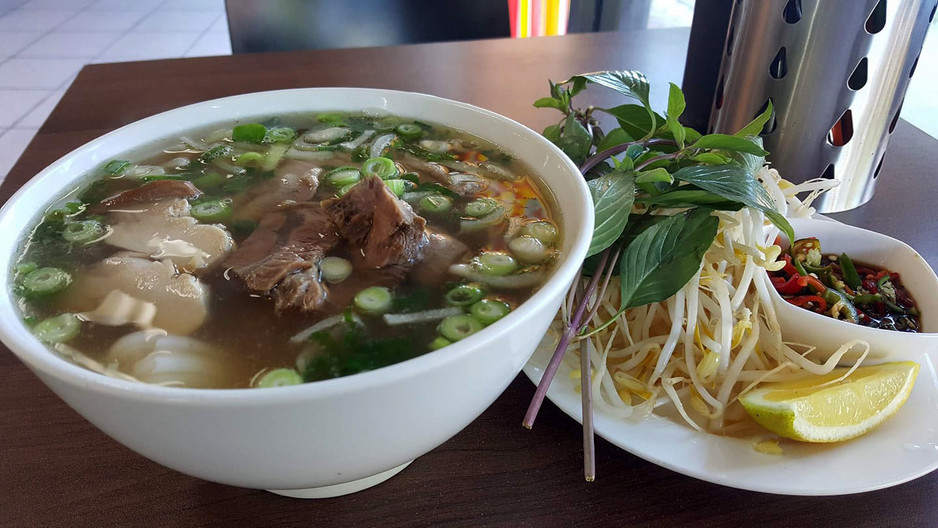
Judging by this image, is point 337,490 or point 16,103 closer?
point 337,490

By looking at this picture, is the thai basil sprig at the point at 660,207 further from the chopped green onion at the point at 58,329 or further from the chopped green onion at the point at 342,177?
the chopped green onion at the point at 58,329

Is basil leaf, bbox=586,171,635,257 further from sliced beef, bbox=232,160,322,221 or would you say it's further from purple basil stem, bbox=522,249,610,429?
sliced beef, bbox=232,160,322,221

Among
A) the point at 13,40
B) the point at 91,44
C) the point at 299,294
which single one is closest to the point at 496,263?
the point at 299,294

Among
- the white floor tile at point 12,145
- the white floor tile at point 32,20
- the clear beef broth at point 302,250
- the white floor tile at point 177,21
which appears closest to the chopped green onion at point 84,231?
the clear beef broth at point 302,250

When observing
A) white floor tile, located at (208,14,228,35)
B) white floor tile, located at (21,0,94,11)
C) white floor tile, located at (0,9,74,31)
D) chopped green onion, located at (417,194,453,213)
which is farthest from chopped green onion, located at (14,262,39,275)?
white floor tile, located at (21,0,94,11)

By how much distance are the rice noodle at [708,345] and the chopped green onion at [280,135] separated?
25.4 inches

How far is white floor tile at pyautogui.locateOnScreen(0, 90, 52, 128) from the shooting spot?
486 centimetres

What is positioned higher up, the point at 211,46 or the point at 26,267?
the point at 26,267

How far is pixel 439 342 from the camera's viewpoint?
2.66ft

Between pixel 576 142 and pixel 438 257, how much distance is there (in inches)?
21.9

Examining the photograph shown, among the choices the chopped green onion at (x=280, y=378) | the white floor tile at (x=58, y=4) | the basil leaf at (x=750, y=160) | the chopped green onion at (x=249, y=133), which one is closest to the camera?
the chopped green onion at (x=280, y=378)

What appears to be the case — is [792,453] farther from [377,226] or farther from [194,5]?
[194,5]

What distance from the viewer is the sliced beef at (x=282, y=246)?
3.02 feet

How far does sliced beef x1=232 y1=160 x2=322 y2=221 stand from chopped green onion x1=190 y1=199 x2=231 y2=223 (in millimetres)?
15
